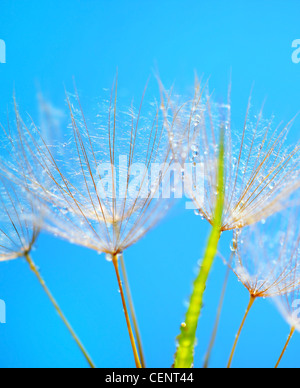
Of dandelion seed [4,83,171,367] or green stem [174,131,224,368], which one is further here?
dandelion seed [4,83,171,367]

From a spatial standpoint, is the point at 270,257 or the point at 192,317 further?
the point at 270,257

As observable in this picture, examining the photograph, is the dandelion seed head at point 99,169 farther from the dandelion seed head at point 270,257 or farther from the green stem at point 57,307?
the dandelion seed head at point 270,257

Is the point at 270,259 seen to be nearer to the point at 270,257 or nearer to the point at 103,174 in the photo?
the point at 270,257

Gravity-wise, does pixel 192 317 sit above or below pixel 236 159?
below

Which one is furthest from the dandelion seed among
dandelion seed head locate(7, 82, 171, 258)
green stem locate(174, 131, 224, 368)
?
green stem locate(174, 131, 224, 368)

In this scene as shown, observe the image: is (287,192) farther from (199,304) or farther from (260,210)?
(199,304)

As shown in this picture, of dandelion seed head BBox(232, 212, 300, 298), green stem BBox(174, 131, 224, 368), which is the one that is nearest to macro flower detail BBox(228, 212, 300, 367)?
dandelion seed head BBox(232, 212, 300, 298)

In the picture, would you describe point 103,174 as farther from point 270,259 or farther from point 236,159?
point 270,259

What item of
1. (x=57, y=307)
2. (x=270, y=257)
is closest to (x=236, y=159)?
(x=270, y=257)

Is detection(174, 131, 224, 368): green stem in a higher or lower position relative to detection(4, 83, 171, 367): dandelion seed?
lower

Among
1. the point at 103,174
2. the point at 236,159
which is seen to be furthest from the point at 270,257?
the point at 103,174

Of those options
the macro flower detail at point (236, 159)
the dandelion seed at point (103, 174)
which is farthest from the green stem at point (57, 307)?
the macro flower detail at point (236, 159)

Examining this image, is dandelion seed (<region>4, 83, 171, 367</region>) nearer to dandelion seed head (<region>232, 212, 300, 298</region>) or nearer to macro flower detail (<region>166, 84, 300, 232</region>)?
macro flower detail (<region>166, 84, 300, 232</region>)
